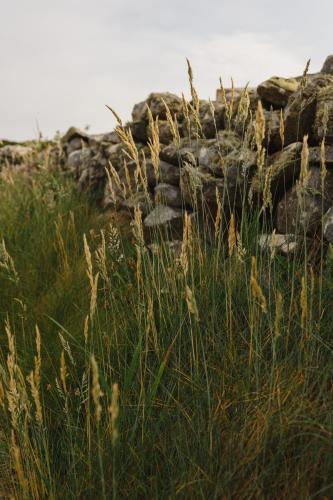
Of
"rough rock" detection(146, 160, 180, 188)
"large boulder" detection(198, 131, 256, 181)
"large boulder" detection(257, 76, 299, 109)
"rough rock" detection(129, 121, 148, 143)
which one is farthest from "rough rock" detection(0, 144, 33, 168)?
"large boulder" detection(257, 76, 299, 109)

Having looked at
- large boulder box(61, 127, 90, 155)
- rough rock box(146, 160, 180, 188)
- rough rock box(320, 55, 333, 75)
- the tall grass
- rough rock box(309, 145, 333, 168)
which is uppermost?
rough rock box(320, 55, 333, 75)

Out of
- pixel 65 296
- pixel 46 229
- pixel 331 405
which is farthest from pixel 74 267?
pixel 331 405

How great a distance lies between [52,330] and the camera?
315cm

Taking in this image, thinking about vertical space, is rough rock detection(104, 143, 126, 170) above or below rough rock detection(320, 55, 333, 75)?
below

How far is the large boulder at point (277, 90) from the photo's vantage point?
422 cm

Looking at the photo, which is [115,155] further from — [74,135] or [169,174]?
[74,135]

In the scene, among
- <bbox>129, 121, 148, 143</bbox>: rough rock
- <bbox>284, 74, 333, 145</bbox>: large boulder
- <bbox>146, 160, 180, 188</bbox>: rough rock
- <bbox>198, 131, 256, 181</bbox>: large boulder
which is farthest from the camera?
<bbox>129, 121, 148, 143</bbox>: rough rock

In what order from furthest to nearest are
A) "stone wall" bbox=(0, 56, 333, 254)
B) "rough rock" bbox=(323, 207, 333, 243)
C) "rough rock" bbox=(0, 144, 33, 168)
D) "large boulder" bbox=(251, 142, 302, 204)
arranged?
1. "rough rock" bbox=(0, 144, 33, 168)
2. "large boulder" bbox=(251, 142, 302, 204)
3. "rough rock" bbox=(323, 207, 333, 243)
4. "stone wall" bbox=(0, 56, 333, 254)

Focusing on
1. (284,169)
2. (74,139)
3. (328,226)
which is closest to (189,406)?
(328,226)

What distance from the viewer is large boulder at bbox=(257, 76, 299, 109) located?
4.22m

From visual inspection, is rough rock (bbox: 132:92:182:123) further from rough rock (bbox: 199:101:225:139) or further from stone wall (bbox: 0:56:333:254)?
rough rock (bbox: 199:101:225:139)

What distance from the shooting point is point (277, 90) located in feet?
13.9

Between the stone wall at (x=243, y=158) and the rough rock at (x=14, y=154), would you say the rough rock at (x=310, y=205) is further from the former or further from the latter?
the rough rock at (x=14, y=154)

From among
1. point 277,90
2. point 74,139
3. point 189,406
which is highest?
point 277,90
